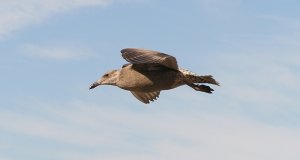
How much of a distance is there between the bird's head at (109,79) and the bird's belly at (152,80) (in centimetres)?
69

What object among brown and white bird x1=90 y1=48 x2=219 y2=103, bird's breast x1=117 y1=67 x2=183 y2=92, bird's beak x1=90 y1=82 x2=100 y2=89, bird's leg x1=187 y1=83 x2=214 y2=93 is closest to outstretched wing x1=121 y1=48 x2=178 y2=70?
brown and white bird x1=90 y1=48 x2=219 y2=103

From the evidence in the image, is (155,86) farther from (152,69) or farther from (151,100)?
(151,100)

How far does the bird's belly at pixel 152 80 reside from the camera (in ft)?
58.2

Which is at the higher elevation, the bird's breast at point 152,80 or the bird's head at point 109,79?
the bird's head at point 109,79

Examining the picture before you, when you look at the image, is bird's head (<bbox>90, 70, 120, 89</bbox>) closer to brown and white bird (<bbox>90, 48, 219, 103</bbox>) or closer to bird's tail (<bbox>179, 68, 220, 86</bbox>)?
brown and white bird (<bbox>90, 48, 219, 103</bbox>)

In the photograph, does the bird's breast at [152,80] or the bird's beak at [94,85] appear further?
the bird's beak at [94,85]

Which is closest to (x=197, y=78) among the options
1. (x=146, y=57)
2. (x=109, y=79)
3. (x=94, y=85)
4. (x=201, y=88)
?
(x=201, y=88)

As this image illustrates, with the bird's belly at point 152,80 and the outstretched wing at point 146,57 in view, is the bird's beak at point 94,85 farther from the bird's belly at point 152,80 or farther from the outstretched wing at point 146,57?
the outstretched wing at point 146,57

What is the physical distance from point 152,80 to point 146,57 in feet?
4.41

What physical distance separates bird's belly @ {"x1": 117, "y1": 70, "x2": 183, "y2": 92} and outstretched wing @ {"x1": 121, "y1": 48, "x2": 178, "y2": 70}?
1.34 feet

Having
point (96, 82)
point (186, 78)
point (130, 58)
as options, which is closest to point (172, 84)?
point (186, 78)

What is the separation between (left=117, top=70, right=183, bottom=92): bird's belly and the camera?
58.2ft

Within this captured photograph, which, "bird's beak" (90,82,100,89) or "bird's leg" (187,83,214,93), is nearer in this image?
"bird's leg" (187,83,214,93)

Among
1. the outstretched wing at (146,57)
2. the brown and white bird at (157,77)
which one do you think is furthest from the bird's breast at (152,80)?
the outstretched wing at (146,57)
